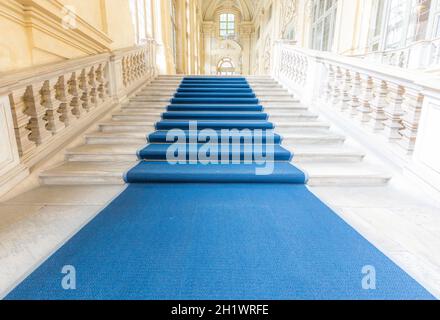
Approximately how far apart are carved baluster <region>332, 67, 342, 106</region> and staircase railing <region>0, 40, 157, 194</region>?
3213 millimetres

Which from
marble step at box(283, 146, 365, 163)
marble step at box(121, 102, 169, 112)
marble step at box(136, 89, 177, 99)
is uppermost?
marble step at box(136, 89, 177, 99)

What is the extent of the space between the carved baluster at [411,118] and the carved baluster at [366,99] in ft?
1.66

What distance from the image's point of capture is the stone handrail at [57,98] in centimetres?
210

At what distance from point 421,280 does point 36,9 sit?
3.50 meters

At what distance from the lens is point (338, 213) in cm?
185

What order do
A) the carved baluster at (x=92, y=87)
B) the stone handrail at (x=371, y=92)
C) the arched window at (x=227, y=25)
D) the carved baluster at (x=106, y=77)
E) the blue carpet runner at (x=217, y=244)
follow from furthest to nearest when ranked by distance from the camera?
the arched window at (x=227, y=25), the carved baluster at (x=106, y=77), the carved baluster at (x=92, y=87), the stone handrail at (x=371, y=92), the blue carpet runner at (x=217, y=244)

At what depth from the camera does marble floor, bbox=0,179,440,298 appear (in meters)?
1.31

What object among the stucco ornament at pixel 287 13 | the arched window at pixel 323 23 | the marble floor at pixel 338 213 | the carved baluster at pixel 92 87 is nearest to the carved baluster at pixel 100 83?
the carved baluster at pixel 92 87

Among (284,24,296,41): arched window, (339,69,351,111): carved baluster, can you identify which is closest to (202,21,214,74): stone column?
(284,24,296,41): arched window

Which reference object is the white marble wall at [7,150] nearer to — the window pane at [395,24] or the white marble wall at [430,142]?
the white marble wall at [430,142]

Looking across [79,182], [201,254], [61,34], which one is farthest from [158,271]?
[61,34]

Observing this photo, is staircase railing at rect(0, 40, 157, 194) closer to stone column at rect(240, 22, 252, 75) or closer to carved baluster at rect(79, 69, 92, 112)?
carved baluster at rect(79, 69, 92, 112)

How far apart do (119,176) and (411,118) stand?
2.65 m

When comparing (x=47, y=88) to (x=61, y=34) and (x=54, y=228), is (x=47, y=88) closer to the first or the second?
(x=61, y=34)
